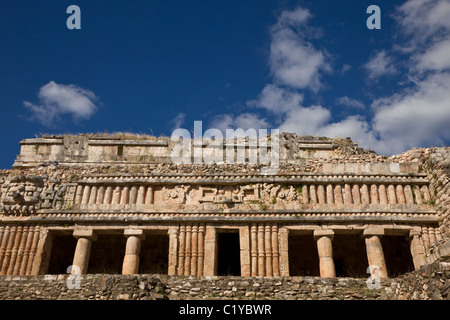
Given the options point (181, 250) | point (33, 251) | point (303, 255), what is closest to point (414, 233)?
point (303, 255)

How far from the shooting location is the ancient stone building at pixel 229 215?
45.8 feet

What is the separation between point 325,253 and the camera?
13828 mm

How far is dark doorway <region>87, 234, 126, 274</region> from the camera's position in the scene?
16.4m

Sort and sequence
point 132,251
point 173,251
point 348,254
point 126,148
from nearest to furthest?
point 173,251, point 132,251, point 348,254, point 126,148

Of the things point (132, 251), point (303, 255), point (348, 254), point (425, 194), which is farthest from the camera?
point (303, 255)

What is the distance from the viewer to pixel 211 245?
1404cm

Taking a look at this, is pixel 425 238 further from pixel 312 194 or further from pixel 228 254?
pixel 228 254

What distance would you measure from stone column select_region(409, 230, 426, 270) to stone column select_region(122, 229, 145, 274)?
29.4ft

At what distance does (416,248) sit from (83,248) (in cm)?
1100

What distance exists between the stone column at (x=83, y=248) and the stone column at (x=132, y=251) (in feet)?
4.08

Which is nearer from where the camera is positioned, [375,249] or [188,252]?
[375,249]

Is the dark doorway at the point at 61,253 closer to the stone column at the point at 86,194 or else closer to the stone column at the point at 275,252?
the stone column at the point at 86,194

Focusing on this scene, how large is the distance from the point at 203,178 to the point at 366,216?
5758mm
